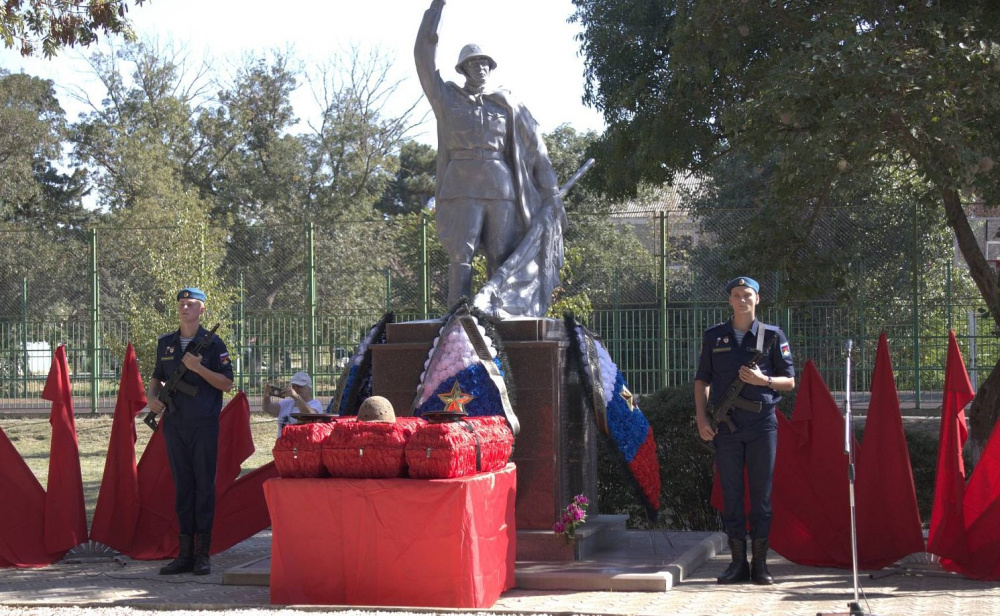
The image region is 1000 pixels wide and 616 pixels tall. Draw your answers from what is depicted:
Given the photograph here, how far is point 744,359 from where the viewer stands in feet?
20.6

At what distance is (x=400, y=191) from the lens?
41.6m

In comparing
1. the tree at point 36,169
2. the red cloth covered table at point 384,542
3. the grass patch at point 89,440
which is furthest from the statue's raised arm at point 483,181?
the tree at point 36,169

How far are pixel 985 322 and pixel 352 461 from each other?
12.7 m

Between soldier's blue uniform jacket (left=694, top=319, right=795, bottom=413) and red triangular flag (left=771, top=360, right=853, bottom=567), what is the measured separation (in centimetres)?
75

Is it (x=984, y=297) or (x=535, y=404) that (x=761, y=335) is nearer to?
(x=535, y=404)

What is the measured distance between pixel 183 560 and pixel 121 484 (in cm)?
101

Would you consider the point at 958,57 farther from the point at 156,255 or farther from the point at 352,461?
the point at 156,255

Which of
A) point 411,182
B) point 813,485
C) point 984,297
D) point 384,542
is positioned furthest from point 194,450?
point 411,182

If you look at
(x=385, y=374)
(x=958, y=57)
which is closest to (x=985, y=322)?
(x=958, y=57)

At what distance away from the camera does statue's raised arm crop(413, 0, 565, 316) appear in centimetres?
762

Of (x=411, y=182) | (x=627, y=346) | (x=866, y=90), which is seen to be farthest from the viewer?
(x=411, y=182)

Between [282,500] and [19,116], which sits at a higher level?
[19,116]

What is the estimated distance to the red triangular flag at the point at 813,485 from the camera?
682cm

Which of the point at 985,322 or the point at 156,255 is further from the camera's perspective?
the point at 156,255
